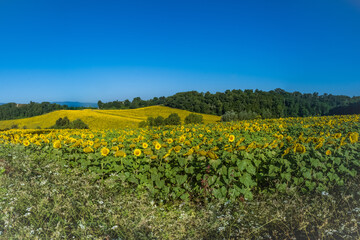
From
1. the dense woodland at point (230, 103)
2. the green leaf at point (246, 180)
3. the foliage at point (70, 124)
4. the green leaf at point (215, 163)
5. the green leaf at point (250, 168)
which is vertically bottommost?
the foliage at point (70, 124)

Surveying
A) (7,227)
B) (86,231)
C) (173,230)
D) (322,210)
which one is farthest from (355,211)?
(7,227)

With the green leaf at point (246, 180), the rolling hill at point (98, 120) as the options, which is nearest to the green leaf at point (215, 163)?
the green leaf at point (246, 180)

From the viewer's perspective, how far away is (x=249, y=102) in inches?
2822

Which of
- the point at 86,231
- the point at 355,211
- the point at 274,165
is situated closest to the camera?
the point at 86,231

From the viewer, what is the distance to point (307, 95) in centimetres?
6681

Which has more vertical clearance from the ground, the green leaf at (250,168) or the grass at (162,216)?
the green leaf at (250,168)

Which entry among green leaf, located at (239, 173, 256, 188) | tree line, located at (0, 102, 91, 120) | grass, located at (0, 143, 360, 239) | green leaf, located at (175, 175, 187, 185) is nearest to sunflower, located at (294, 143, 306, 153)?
grass, located at (0, 143, 360, 239)

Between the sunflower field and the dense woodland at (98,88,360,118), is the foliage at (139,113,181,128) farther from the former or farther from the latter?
the sunflower field

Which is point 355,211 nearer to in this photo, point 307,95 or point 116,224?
point 116,224

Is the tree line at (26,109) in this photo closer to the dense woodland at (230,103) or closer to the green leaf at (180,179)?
the dense woodland at (230,103)

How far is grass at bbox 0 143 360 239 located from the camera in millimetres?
2875

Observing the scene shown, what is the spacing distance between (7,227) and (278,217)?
353 centimetres

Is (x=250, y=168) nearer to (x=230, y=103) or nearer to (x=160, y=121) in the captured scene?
(x=160, y=121)

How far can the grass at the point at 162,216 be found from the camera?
9.43 feet
